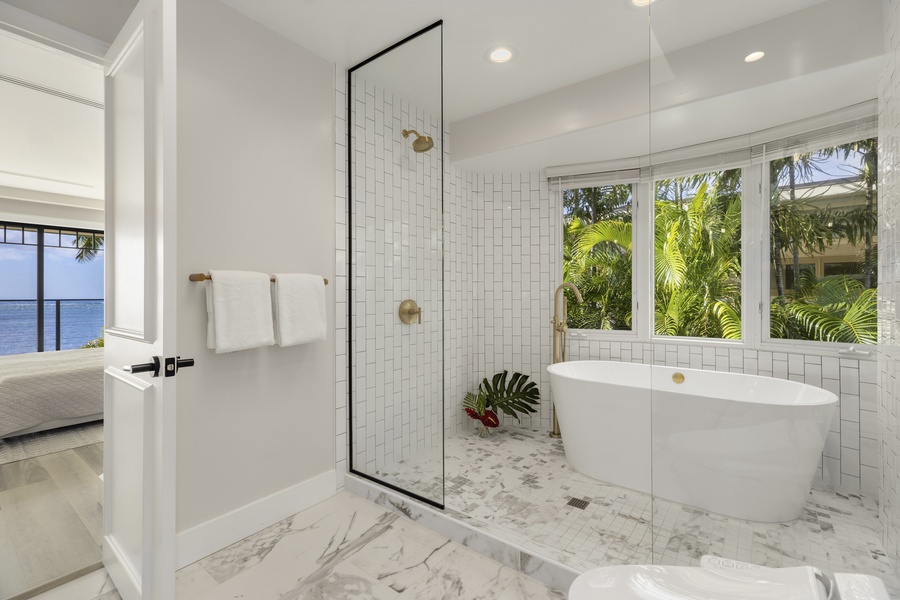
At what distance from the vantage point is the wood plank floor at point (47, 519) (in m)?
1.80

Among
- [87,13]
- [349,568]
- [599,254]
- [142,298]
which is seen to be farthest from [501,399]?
[87,13]

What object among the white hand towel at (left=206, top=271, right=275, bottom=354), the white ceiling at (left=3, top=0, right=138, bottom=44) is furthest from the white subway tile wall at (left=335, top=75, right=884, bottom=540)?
the white ceiling at (left=3, top=0, right=138, bottom=44)

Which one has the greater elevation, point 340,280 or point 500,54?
point 500,54

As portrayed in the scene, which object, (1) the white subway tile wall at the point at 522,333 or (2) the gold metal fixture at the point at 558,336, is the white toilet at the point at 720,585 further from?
(2) the gold metal fixture at the point at 558,336

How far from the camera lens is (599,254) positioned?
3.29 meters

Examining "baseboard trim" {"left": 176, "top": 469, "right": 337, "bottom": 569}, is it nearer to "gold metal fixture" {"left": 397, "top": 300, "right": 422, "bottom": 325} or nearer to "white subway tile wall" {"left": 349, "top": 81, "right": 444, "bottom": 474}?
"white subway tile wall" {"left": 349, "top": 81, "right": 444, "bottom": 474}

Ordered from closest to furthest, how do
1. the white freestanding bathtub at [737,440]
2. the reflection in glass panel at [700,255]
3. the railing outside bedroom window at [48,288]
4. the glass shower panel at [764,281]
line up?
the glass shower panel at [764,281]
the white freestanding bathtub at [737,440]
the reflection in glass panel at [700,255]
the railing outside bedroom window at [48,288]

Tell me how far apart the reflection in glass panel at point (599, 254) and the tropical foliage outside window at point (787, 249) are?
1155 mm

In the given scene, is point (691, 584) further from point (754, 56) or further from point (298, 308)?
point (298, 308)

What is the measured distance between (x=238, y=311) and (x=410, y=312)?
85 centimetres

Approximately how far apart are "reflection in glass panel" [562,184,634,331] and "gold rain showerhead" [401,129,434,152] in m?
1.31

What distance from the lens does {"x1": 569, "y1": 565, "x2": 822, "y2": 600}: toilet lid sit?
0.87 meters

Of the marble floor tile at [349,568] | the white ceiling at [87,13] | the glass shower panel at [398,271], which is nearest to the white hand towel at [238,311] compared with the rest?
the glass shower panel at [398,271]

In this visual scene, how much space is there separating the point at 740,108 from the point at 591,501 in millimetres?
1973
